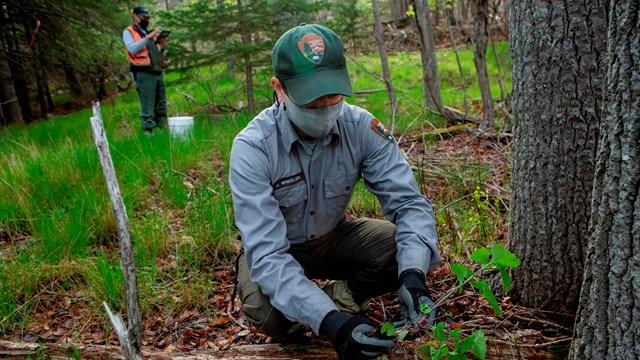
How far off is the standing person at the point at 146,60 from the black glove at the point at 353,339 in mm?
6031

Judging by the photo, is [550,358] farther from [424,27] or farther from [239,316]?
[424,27]

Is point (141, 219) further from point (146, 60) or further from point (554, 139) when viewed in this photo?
point (146, 60)

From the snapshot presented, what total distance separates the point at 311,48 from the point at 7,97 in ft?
33.2

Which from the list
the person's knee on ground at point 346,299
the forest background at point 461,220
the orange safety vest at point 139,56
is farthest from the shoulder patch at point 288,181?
the orange safety vest at point 139,56

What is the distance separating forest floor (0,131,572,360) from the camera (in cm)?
216

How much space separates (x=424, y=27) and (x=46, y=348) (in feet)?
18.0

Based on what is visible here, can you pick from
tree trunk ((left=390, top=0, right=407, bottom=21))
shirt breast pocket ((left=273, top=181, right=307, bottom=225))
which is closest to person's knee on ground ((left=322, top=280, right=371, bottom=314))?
shirt breast pocket ((left=273, top=181, right=307, bottom=225))

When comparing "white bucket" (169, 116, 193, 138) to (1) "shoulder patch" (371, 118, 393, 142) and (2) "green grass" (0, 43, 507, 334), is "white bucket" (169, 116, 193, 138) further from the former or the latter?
(1) "shoulder patch" (371, 118, 393, 142)

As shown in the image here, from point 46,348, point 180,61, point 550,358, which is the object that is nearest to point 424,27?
point 180,61

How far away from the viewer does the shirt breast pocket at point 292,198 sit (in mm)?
2541

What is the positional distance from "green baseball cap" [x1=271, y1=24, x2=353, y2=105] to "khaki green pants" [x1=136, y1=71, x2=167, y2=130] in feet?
18.0

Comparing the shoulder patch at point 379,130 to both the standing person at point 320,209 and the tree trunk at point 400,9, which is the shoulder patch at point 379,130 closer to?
the standing person at point 320,209

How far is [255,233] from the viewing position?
7.55 ft

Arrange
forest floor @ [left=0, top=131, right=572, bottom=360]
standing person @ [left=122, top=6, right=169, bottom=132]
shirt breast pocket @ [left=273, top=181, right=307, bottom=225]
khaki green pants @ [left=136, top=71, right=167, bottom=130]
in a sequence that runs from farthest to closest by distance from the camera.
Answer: khaki green pants @ [left=136, top=71, right=167, bottom=130], standing person @ [left=122, top=6, right=169, bottom=132], shirt breast pocket @ [left=273, top=181, right=307, bottom=225], forest floor @ [left=0, top=131, right=572, bottom=360]
